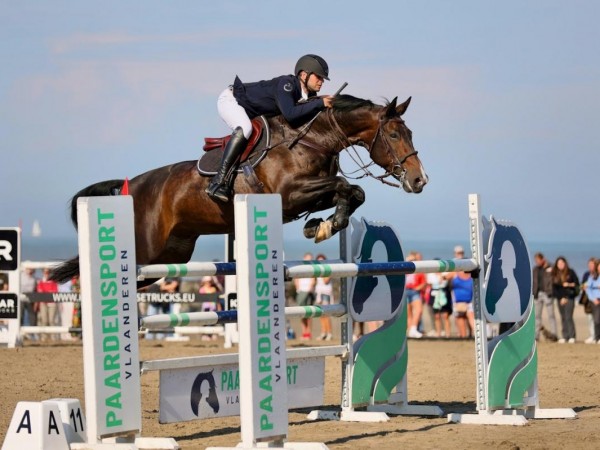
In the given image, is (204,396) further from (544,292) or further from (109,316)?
(544,292)

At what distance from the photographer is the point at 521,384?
7102 millimetres

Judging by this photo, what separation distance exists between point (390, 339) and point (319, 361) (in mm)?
662

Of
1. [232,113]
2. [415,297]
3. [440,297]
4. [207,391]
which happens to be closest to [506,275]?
[232,113]

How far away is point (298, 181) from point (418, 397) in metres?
2.39

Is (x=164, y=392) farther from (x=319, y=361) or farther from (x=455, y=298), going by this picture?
(x=455, y=298)

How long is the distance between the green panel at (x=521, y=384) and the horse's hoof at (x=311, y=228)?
1612 millimetres

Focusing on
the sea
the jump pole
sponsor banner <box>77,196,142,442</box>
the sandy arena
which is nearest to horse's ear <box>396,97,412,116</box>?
the sandy arena

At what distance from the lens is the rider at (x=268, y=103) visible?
7223 mm

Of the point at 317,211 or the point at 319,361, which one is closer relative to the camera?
the point at 319,361

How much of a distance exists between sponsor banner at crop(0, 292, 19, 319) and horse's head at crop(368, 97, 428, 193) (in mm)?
7627

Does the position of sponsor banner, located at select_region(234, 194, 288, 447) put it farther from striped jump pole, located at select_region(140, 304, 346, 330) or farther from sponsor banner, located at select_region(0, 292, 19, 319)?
sponsor banner, located at select_region(0, 292, 19, 319)

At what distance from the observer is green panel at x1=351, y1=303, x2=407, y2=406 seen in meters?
6.99

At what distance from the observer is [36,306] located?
1694cm

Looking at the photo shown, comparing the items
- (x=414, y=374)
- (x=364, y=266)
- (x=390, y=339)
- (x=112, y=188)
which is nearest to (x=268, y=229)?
(x=364, y=266)
